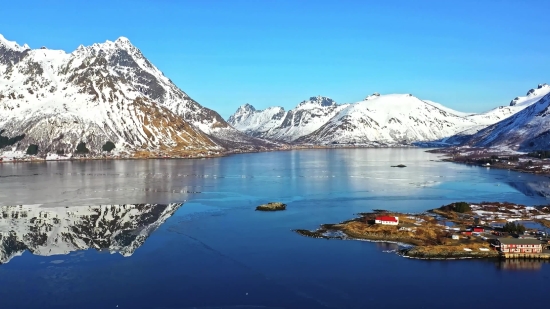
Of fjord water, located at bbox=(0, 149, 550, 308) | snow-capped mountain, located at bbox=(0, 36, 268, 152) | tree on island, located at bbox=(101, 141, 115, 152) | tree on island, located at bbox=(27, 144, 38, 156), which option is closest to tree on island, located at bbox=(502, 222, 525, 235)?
fjord water, located at bbox=(0, 149, 550, 308)

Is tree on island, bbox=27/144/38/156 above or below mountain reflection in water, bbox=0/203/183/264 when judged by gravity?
above

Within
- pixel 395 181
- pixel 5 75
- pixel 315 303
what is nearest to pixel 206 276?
pixel 315 303

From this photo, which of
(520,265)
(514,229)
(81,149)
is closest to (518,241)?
(520,265)

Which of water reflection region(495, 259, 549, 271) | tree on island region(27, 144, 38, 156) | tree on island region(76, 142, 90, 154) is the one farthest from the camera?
tree on island region(76, 142, 90, 154)

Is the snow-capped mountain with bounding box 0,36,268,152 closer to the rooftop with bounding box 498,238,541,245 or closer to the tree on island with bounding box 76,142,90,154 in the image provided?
the tree on island with bounding box 76,142,90,154

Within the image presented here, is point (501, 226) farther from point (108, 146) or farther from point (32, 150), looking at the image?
point (32, 150)

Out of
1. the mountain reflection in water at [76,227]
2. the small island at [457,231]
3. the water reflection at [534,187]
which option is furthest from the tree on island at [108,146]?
the small island at [457,231]
